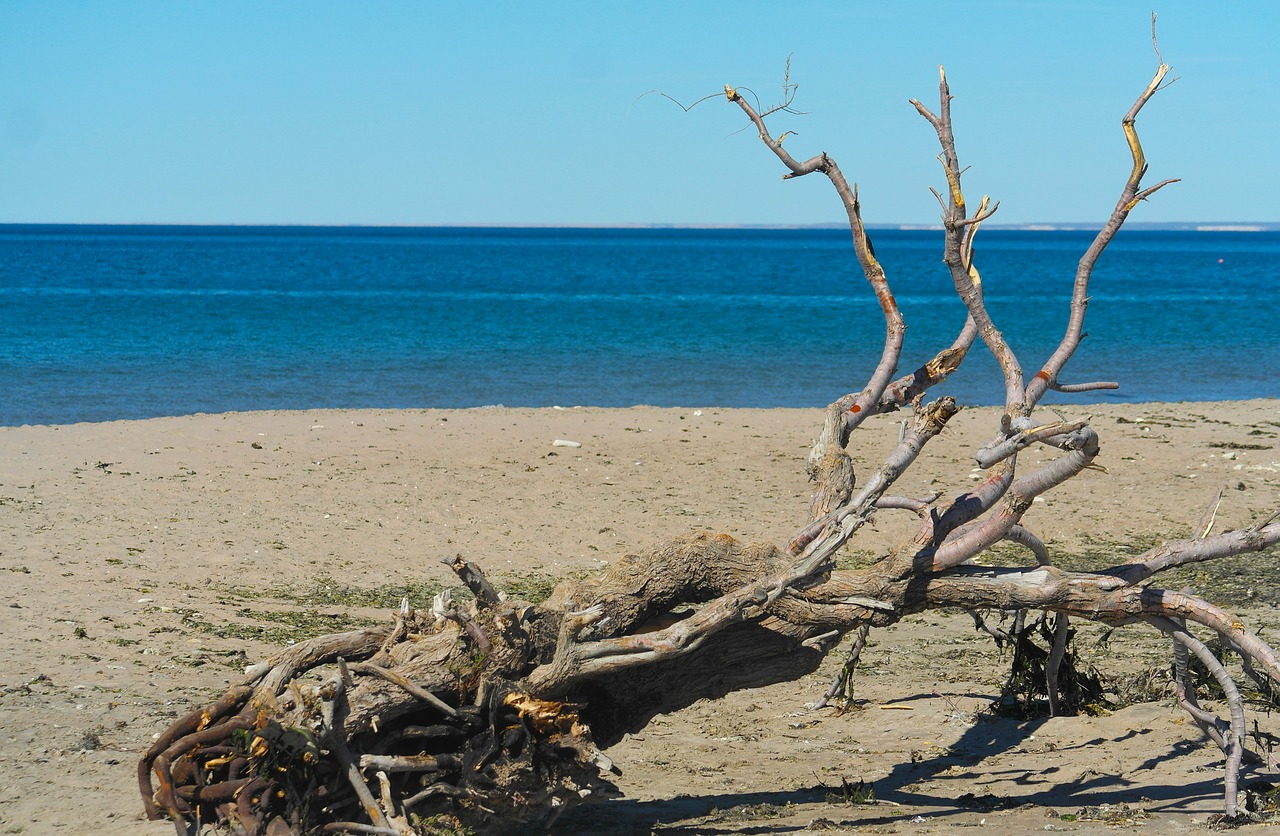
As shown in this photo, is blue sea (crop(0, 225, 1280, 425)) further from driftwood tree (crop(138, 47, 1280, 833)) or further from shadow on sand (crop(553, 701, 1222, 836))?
driftwood tree (crop(138, 47, 1280, 833))

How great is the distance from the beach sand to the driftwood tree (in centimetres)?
66

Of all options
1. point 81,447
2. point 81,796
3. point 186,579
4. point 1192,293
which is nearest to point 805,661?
point 81,796

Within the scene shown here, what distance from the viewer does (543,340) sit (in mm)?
32219

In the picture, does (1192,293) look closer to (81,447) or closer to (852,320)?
(852,320)

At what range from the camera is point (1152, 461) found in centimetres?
1325

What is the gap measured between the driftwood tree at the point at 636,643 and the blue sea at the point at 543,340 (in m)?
15.1

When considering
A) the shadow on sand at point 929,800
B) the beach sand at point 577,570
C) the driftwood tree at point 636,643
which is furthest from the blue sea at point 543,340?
the driftwood tree at point 636,643

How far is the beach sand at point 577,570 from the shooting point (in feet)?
18.7

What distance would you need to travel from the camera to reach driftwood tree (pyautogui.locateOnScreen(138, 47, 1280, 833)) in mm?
4387

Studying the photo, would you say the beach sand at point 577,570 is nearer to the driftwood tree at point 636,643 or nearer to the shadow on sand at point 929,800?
the shadow on sand at point 929,800

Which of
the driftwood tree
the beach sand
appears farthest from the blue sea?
the driftwood tree

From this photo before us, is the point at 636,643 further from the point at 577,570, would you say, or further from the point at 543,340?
the point at 543,340

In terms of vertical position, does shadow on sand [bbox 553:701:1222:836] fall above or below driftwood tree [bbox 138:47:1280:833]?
below

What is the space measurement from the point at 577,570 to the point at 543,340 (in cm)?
2306
